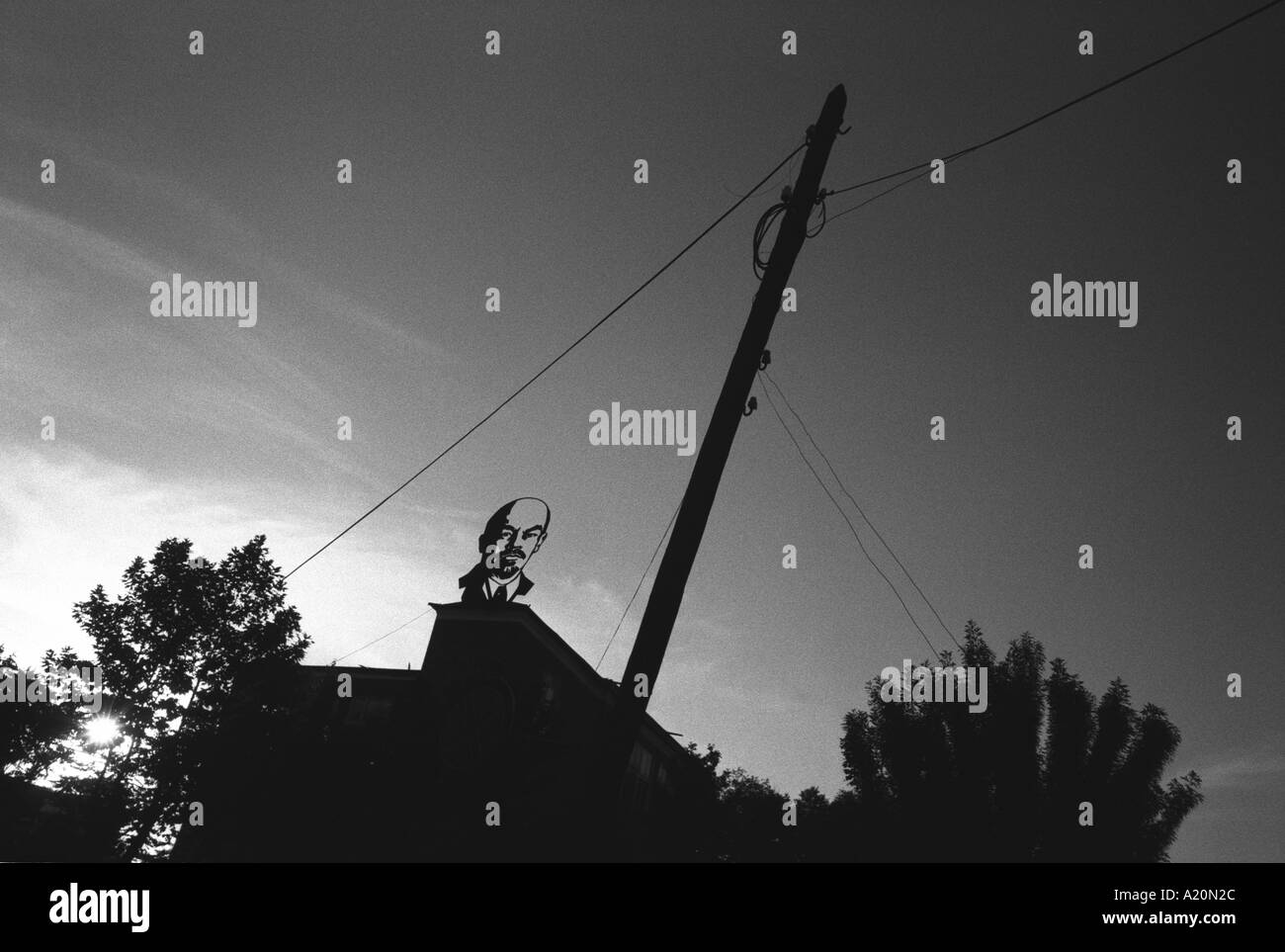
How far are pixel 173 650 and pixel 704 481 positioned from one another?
112 ft

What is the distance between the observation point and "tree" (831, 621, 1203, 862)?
24.4 meters

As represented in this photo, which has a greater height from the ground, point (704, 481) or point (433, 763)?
point (704, 481)

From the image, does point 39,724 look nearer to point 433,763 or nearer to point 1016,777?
point 433,763

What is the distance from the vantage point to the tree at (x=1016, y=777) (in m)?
24.4

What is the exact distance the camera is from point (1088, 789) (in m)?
25.4

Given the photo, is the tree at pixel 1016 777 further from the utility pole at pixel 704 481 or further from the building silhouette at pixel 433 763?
the utility pole at pixel 704 481

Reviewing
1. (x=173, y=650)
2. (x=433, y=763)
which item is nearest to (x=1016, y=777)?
(x=433, y=763)

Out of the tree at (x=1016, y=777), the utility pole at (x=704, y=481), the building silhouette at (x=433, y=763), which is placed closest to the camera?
the utility pole at (x=704, y=481)

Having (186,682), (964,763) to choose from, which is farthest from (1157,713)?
(186,682)

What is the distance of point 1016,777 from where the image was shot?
25.0 metres

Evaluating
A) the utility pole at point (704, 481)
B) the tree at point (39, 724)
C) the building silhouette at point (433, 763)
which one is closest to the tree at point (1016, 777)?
the building silhouette at point (433, 763)

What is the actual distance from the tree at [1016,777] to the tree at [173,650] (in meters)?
22.2
